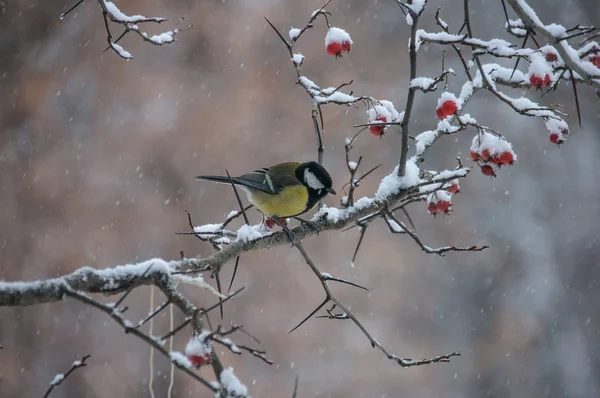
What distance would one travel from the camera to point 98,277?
1216mm

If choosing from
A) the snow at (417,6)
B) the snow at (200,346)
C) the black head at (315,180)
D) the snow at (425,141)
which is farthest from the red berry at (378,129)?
the snow at (200,346)

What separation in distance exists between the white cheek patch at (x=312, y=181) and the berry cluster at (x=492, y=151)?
75 cm

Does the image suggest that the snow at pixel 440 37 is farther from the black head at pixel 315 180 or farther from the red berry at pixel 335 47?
the black head at pixel 315 180

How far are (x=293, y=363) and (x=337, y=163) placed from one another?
2.36 metres

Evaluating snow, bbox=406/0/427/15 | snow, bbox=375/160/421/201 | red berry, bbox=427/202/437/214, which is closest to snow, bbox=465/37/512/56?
snow, bbox=406/0/427/15

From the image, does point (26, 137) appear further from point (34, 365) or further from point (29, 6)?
point (34, 365)

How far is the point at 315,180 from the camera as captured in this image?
2451 millimetres

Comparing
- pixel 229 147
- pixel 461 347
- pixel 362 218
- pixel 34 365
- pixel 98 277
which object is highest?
pixel 229 147

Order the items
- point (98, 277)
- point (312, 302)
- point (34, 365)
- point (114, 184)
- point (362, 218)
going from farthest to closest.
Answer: point (312, 302), point (114, 184), point (34, 365), point (362, 218), point (98, 277)

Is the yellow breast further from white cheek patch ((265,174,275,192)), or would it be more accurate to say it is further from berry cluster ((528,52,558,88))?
berry cluster ((528,52,558,88))

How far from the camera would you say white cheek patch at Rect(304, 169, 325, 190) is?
2.45 meters

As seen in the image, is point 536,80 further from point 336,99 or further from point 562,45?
point 336,99

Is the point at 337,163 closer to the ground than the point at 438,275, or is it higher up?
higher up

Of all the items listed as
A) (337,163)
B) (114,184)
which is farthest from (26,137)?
(337,163)
